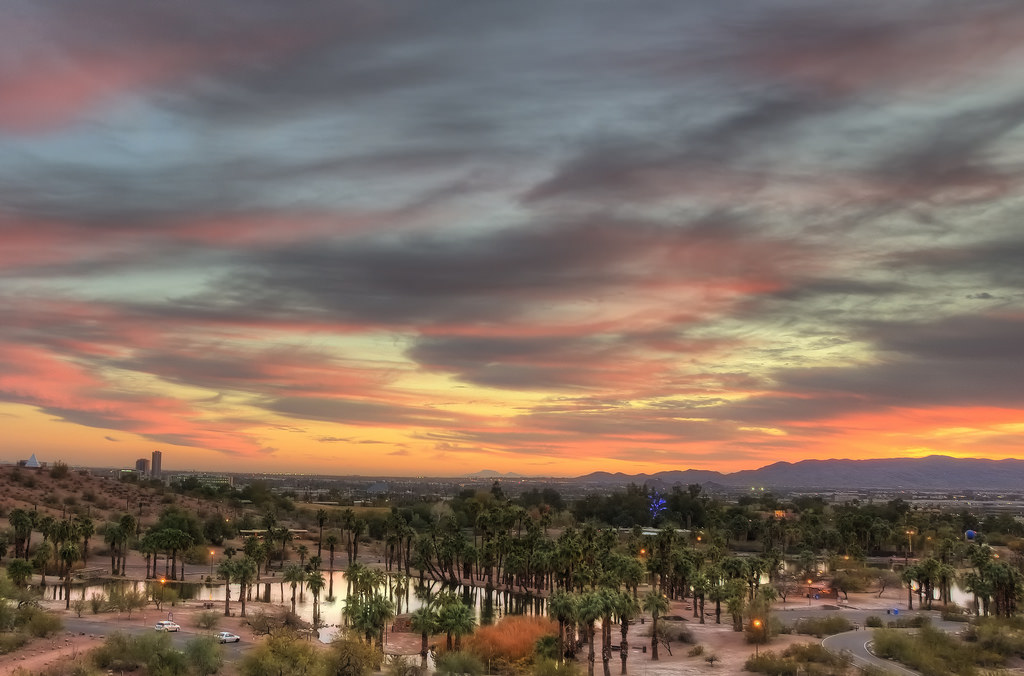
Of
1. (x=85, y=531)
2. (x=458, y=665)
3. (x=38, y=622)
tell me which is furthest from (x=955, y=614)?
(x=85, y=531)

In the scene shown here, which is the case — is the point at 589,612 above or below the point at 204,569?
above

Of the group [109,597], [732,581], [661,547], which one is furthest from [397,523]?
[732,581]

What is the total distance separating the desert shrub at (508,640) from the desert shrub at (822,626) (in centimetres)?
2403

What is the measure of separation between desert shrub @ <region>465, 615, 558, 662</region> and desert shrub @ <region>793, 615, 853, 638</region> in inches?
946

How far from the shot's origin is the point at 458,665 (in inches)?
2227

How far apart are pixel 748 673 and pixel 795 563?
7819cm

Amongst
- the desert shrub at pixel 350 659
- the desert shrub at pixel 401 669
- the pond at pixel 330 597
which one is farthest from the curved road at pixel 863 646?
the desert shrub at pixel 350 659

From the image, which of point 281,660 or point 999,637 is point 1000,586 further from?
point 281,660

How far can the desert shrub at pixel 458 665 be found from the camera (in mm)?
56219

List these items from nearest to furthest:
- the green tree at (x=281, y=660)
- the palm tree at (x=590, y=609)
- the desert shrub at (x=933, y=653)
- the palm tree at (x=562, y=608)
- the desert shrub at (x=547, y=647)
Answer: the green tree at (x=281, y=660)
the palm tree at (x=590, y=609)
the palm tree at (x=562, y=608)
the desert shrub at (x=933, y=653)
the desert shrub at (x=547, y=647)

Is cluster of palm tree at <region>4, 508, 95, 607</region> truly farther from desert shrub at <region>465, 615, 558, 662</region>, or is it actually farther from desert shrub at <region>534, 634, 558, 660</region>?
desert shrub at <region>534, 634, 558, 660</region>

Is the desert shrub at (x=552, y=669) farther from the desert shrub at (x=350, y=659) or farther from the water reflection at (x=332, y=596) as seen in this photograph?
the water reflection at (x=332, y=596)

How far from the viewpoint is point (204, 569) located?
121875 millimetres

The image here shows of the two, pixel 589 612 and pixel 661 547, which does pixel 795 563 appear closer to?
pixel 661 547
